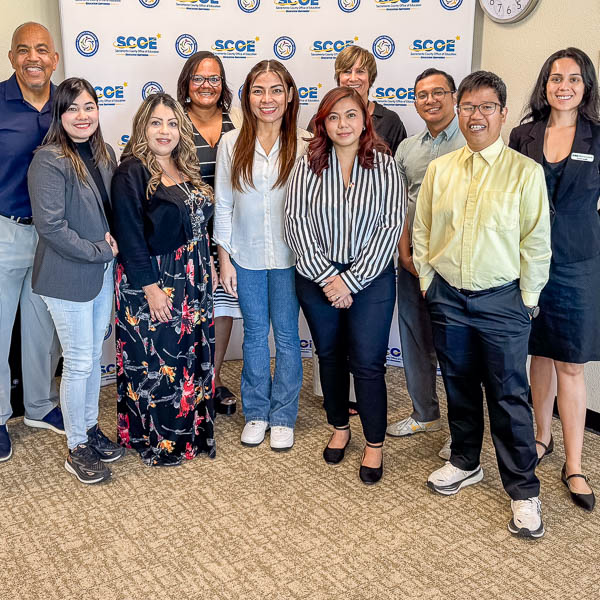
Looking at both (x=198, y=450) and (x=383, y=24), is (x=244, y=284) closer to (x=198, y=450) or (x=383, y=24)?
(x=198, y=450)

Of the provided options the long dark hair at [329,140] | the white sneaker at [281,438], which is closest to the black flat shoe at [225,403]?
the white sneaker at [281,438]

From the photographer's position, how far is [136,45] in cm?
371

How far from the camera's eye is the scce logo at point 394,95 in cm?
392

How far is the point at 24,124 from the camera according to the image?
2.88 m

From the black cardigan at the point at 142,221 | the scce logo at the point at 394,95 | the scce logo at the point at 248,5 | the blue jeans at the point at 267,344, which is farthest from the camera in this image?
the scce logo at the point at 394,95

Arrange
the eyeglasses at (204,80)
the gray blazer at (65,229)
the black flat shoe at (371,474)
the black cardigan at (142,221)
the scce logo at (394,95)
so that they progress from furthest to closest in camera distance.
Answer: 1. the scce logo at (394,95)
2. the eyeglasses at (204,80)
3. the black flat shoe at (371,474)
4. the black cardigan at (142,221)
5. the gray blazer at (65,229)

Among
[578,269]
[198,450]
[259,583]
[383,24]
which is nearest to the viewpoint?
[259,583]

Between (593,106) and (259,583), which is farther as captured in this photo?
(593,106)

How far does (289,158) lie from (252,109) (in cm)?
25

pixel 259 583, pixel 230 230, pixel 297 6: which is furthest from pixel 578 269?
pixel 297 6

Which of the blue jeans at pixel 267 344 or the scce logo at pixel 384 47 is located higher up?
the scce logo at pixel 384 47

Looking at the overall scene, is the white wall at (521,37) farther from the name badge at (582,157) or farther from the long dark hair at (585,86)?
the name badge at (582,157)

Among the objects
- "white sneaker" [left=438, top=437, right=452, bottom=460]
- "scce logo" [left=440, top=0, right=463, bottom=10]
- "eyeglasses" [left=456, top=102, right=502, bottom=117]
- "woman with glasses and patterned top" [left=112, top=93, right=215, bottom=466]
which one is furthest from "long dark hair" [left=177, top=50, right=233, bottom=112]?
"white sneaker" [left=438, top=437, right=452, bottom=460]

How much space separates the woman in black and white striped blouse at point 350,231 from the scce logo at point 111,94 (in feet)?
4.95
